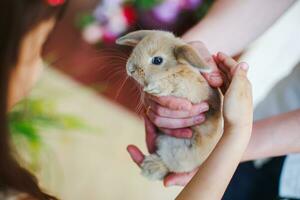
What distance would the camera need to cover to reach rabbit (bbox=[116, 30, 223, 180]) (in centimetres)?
50

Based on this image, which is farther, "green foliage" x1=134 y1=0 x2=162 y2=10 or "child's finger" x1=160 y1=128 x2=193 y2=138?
"green foliage" x1=134 y1=0 x2=162 y2=10

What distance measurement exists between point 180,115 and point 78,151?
0.23 m

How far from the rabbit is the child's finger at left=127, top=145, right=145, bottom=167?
0.05 metres

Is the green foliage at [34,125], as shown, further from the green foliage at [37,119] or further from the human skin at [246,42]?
the human skin at [246,42]

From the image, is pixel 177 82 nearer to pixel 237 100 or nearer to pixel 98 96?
pixel 237 100

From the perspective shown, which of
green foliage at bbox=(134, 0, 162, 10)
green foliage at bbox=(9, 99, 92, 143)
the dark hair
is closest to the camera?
the dark hair

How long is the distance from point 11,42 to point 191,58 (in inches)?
6.8

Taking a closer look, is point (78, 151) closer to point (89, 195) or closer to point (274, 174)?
point (89, 195)

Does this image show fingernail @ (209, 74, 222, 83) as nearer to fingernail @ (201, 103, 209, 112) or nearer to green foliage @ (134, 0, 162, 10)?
fingernail @ (201, 103, 209, 112)

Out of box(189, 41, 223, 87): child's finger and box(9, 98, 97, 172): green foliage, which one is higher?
box(189, 41, 223, 87): child's finger

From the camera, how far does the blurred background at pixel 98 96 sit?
25.4 inches

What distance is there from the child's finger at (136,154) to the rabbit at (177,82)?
0.16 feet

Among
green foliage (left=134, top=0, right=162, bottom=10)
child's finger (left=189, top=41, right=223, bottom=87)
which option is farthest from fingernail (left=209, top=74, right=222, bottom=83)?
green foliage (left=134, top=0, right=162, bottom=10)

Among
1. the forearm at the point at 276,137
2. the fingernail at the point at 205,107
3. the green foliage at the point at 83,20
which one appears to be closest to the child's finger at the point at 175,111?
the fingernail at the point at 205,107
